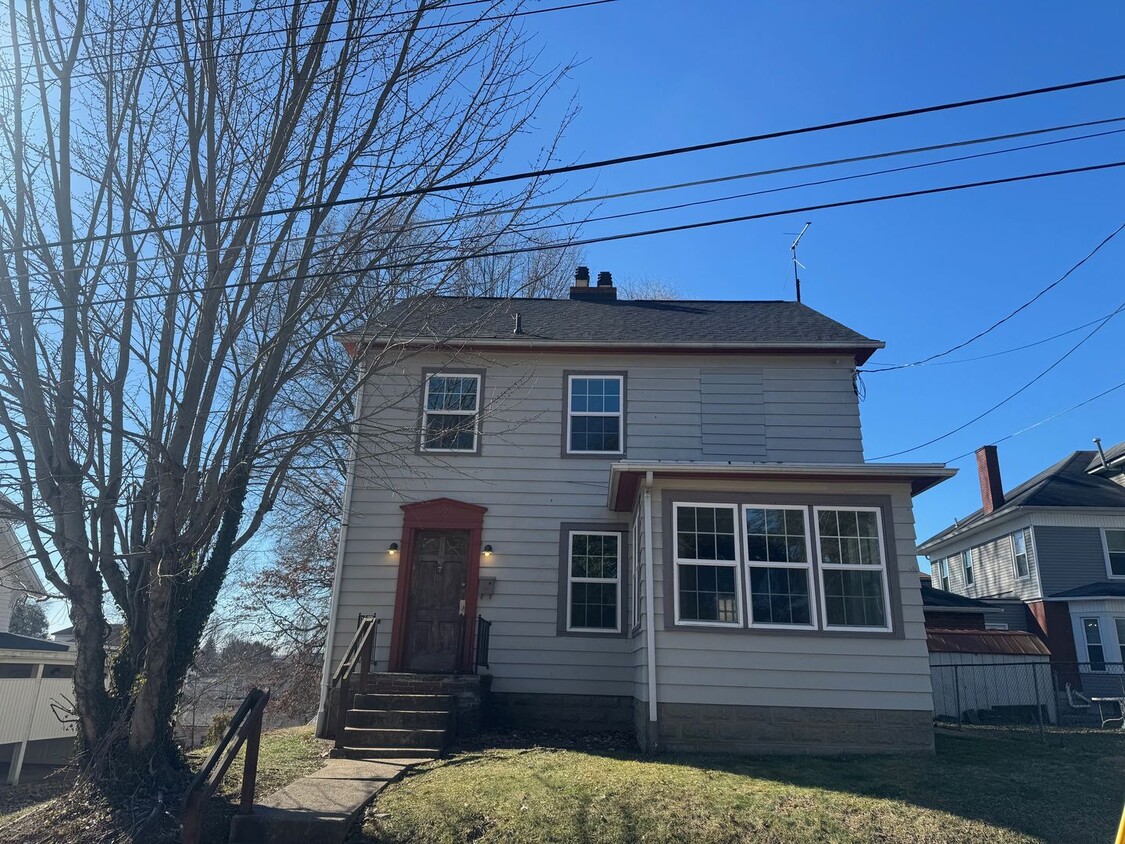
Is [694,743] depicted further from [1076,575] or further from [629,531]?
[1076,575]

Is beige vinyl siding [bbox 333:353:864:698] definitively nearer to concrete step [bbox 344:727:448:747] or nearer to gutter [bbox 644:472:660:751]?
gutter [bbox 644:472:660:751]

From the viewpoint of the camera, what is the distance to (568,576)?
1156 centimetres

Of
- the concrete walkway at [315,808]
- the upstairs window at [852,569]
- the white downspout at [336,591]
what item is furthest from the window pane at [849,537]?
the white downspout at [336,591]

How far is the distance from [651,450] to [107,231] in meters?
8.01

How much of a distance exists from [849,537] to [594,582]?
13.1 ft

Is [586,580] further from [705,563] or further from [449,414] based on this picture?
[449,414]

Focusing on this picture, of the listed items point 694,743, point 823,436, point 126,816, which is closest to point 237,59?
point 126,816

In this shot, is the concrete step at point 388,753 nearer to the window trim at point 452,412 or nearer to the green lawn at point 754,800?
the green lawn at point 754,800

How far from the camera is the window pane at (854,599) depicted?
29.1ft

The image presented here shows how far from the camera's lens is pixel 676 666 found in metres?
8.77

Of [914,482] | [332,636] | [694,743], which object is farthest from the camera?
[332,636]

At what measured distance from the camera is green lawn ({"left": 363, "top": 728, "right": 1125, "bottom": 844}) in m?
5.89

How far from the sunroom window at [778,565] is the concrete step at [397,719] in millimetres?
3924

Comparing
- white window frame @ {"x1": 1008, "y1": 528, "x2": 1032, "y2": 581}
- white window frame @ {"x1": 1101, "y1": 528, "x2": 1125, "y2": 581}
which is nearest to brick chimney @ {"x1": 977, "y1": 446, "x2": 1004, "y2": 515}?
white window frame @ {"x1": 1008, "y1": 528, "x2": 1032, "y2": 581}
